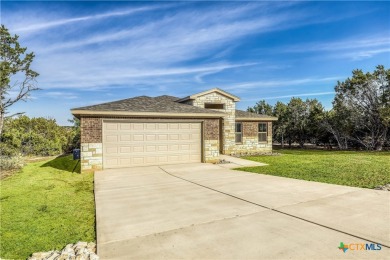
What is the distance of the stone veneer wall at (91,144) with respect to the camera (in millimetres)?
10914

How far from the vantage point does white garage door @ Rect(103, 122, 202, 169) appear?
37.6 feet

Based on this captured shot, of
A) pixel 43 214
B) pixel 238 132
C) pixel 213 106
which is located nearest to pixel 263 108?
pixel 238 132

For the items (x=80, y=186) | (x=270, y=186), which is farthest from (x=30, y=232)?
(x=270, y=186)

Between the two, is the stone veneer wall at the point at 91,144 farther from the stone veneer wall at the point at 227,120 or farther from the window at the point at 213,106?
the window at the point at 213,106

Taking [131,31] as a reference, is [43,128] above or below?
below

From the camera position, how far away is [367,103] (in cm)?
2452

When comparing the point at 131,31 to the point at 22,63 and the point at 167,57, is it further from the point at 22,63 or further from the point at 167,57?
the point at 22,63

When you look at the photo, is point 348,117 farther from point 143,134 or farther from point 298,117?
point 143,134

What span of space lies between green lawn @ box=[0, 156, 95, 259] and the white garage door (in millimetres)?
2469

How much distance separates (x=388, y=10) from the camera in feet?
36.3

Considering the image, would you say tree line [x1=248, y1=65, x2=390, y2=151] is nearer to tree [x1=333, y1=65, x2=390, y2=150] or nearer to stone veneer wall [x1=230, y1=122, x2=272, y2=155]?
tree [x1=333, y1=65, x2=390, y2=150]

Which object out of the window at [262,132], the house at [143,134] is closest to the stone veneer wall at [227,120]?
the window at [262,132]

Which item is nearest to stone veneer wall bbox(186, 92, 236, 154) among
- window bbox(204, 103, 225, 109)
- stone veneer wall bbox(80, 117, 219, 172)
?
window bbox(204, 103, 225, 109)

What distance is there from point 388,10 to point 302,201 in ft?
36.4
